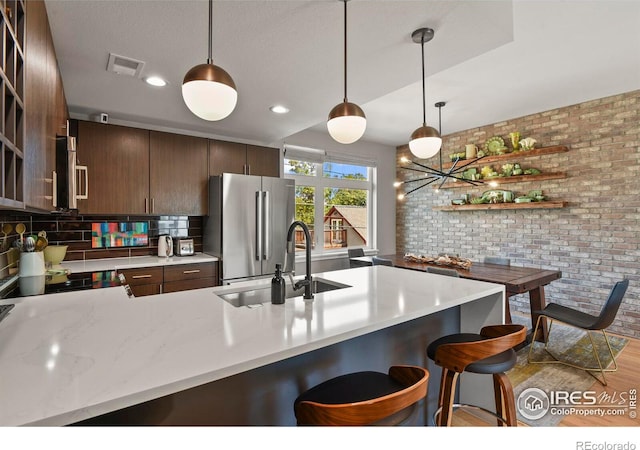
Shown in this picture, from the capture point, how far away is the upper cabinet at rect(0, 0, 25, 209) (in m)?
0.94

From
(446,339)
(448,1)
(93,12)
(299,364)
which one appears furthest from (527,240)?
(93,12)

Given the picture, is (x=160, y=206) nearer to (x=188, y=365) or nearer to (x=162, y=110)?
(x=162, y=110)

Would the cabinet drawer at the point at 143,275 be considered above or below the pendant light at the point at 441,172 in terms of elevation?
below

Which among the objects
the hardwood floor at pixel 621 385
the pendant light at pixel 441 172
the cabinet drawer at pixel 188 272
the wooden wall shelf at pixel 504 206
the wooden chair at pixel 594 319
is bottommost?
the hardwood floor at pixel 621 385

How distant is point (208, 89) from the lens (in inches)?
49.4

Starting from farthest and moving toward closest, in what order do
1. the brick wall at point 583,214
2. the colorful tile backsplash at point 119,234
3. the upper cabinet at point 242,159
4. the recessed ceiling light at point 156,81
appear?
the upper cabinet at point 242,159
the brick wall at point 583,214
the colorful tile backsplash at point 119,234
the recessed ceiling light at point 156,81

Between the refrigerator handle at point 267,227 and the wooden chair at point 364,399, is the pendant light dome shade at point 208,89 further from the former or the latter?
the refrigerator handle at point 267,227

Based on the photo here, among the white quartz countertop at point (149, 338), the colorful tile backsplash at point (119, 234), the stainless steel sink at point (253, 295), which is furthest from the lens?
the colorful tile backsplash at point (119, 234)

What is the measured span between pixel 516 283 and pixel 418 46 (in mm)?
2055

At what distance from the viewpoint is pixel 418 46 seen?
190 cm

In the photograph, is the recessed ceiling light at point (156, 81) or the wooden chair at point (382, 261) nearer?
the recessed ceiling light at point (156, 81)

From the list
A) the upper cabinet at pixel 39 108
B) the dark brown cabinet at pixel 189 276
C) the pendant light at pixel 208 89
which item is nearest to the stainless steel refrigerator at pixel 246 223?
the dark brown cabinet at pixel 189 276

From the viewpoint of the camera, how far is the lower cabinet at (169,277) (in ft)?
9.65

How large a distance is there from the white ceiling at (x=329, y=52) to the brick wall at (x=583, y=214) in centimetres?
40
